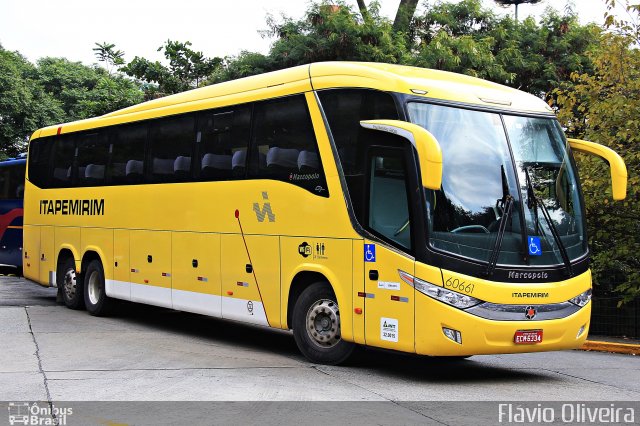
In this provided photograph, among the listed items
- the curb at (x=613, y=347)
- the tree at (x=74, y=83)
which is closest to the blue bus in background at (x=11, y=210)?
the curb at (x=613, y=347)

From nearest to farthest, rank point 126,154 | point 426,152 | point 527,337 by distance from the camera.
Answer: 1. point 426,152
2. point 527,337
3. point 126,154

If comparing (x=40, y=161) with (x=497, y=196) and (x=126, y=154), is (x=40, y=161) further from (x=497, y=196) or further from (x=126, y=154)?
(x=497, y=196)

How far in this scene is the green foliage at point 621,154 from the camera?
15.0 meters

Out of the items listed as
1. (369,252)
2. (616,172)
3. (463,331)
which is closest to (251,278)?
(369,252)

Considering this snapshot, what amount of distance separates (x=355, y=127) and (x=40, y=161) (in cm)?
1092

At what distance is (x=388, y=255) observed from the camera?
9867mm

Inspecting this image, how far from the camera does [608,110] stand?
599 inches

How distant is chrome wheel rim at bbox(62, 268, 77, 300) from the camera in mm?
17531

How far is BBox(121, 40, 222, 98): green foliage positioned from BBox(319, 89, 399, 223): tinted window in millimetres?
23704

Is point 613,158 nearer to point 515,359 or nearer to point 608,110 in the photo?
point 515,359

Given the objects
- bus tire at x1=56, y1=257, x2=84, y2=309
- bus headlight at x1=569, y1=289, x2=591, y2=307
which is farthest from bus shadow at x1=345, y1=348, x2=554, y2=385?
bus tire at x1=56, y1=257, x2=84, y2=309

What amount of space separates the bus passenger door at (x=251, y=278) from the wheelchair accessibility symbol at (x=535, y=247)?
3.43 metres

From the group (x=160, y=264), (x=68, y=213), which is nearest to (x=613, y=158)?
(x=160, y=264)

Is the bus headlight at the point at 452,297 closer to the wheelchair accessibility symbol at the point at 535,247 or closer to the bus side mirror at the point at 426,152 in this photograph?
the wheelchair accessibility symbol at the point at 535,247
